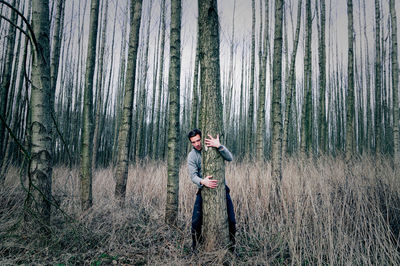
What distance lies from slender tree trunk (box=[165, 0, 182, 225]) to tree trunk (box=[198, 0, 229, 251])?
3.54 ft

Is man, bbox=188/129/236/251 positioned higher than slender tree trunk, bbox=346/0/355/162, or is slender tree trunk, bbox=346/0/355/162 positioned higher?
slender tree trunk, bbox=346/0/355/162

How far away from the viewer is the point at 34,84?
2090 mm

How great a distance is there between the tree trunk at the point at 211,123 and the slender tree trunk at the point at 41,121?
151 centimetres

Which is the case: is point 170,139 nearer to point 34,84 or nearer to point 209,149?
point 209,149

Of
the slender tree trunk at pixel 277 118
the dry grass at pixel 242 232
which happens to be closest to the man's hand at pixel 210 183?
the dry grass at pixel 242 232

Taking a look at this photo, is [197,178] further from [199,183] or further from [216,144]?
[216,144]

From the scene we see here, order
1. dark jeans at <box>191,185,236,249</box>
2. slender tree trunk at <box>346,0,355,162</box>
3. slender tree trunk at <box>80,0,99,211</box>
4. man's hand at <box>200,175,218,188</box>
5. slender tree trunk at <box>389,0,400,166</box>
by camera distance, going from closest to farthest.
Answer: man's hand at <box>200,175,218,188</box>, dark jeans at <box>191,185,236,249</box>, slender tree trunk at <box>80,0,99,211</box>, slender tree trunk at <box>346,0,355,162</box>, slender tree trunk at <box>389,0,400,166</box>

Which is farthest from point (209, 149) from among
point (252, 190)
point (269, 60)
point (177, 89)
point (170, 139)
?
point (269, 60)

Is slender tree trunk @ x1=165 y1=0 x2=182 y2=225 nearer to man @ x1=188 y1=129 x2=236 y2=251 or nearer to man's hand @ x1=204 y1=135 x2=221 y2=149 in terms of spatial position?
man @ x1=188 y1=129 x2=236 y2=251

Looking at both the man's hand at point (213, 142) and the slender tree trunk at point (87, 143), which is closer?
the man's hand at point (213, 142)

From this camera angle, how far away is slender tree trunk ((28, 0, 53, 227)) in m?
2.08

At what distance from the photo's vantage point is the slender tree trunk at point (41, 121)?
6.84ft

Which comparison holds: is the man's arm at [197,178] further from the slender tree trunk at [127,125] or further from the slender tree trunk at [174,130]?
the slender tree trunk at [127,125]

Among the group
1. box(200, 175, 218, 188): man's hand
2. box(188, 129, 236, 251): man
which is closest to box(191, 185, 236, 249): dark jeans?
box(188, 129, 236, 251): man
